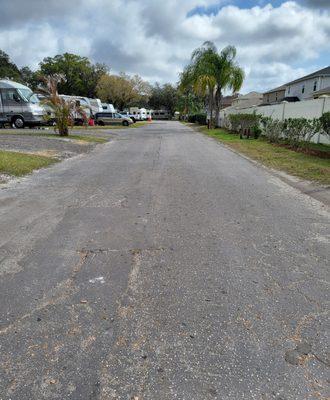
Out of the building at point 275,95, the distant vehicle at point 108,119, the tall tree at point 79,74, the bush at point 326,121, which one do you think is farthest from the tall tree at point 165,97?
the bush at point 326,121

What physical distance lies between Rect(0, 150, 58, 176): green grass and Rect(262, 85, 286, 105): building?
50.2 metres

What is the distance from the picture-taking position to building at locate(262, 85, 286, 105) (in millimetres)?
56750

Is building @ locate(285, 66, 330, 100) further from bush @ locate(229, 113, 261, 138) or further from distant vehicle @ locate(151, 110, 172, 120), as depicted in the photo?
distant vehicle @ locate(151, 110, 172, 120)

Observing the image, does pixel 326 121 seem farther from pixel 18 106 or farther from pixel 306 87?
pixel 306 87

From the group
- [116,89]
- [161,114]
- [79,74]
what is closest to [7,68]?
[79,74]

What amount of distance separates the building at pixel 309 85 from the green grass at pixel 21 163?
36.7 m

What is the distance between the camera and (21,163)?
436 inches

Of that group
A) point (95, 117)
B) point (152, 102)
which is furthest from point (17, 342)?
point (152, 102)

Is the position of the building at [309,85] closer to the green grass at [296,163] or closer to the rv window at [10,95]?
the green grass at [296,163]

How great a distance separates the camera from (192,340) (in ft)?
9.24

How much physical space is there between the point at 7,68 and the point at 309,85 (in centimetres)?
6641

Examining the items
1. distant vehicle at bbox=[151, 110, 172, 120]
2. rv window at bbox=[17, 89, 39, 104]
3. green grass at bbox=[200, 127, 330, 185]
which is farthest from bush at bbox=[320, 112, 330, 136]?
distant vehicle at bbox=[151, 110, 172, 120]

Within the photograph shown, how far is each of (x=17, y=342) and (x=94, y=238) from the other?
2.31 m

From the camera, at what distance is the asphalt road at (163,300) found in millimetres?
2416
